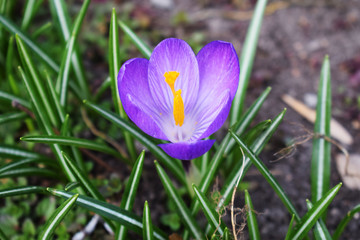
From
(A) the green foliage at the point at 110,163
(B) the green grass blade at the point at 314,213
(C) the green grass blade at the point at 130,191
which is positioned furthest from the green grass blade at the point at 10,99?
(B) the green grass blade at the point at 314,213

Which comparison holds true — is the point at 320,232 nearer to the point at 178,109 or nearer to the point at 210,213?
the point at 210,213

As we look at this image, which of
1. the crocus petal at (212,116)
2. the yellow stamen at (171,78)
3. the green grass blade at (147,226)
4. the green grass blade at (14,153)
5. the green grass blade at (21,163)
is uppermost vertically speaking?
the yellow stamen at (171,78)

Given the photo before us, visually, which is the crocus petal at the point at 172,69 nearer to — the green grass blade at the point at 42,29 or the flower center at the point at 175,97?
the flower center at the point at 175,97

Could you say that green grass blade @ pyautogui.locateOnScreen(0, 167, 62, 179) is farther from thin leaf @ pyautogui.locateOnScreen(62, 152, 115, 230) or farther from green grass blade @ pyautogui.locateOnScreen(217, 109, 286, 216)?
green grass blade @ pyautogui.locateOnScreen(217, 109, 286, 216)

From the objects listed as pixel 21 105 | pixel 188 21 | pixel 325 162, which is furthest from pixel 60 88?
pixel 188 21

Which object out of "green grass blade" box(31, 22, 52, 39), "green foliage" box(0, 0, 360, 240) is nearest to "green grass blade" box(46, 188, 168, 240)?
"green foliage" box(0, 0, 360, 240)

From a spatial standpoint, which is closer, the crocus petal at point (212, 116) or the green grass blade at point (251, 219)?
the crocus petal at point (212, 116)
